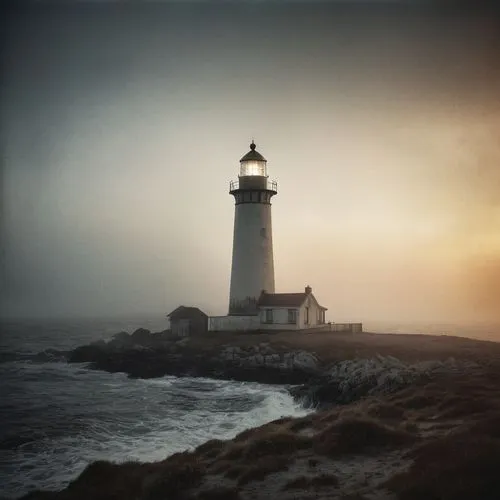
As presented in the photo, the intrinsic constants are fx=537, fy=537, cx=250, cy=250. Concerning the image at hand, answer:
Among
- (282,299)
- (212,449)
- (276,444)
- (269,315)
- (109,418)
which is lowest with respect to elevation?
(109,418)

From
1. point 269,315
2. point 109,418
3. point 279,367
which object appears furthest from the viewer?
point 269,315

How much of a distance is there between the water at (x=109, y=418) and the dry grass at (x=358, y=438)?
358 cm

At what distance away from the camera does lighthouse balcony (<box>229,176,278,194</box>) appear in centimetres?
2434

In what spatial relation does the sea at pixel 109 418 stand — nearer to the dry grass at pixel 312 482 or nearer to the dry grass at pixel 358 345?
the dry grass at pixel 358 345

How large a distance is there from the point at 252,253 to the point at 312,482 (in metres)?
18.2

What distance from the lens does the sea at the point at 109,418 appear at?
32.4 ft

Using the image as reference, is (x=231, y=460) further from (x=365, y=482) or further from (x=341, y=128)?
(x=341, y=128)

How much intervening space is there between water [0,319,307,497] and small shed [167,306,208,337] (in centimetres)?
638

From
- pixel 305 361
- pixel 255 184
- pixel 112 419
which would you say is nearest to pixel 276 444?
pixel 112 419

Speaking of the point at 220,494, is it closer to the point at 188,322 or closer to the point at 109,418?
the point at 109,418

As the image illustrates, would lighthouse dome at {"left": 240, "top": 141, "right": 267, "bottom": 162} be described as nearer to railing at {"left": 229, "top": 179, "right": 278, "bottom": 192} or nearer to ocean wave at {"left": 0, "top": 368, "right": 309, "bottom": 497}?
railing at {"left": 229, "top": 179, "right": 278, "bottom": 192}

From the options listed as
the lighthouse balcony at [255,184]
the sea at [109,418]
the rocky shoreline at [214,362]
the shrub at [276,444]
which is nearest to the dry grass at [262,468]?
the shrub at [276,444]

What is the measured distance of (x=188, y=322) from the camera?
26703 mm

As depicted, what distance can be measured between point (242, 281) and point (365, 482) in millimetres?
18327
